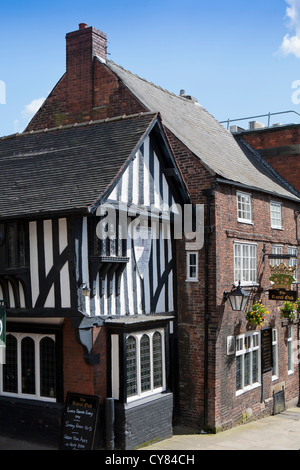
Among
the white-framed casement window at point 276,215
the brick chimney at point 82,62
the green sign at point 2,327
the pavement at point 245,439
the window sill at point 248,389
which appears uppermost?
the brick chimney at point 82,62

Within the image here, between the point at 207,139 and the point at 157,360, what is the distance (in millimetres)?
7454

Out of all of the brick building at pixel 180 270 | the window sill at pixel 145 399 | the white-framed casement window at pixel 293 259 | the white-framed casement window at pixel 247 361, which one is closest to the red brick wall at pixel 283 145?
the brick building at pixel 180 270

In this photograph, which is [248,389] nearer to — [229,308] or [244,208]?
[229,308]

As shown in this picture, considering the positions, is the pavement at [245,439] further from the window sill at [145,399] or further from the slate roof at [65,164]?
the slate roof at [65,164]

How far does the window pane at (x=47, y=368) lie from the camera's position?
11.4 m

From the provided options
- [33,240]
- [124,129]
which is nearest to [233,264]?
[124,129]

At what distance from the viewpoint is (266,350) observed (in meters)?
16.0

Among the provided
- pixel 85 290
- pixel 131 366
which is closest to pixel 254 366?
pixel 131 366

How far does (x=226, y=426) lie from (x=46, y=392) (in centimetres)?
477

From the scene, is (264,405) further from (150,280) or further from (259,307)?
(150,280)

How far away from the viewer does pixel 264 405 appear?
51.5ft

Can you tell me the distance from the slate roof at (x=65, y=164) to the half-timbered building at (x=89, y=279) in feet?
0.12

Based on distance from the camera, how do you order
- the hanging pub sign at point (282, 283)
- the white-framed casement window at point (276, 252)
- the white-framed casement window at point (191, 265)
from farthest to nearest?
the white-framed casement window at point (276, 252) → the hanging pub sign at point (282, 283) → the white-framed casement window at point (191, 265)

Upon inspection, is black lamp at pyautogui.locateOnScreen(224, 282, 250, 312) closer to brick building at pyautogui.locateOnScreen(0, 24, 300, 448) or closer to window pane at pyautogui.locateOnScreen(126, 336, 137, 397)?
brick building at pyautogui.locateOnScreen(0, 24, 300, 448)
